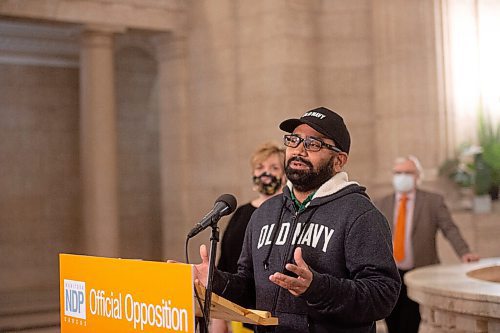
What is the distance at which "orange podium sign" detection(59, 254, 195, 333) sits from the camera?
299 cm

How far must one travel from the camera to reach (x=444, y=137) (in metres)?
10.8

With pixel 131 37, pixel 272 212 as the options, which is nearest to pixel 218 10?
pixel 131 37

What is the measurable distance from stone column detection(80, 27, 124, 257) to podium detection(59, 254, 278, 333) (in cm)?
815

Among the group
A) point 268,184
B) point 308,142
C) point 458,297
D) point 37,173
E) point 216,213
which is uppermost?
point 37,173

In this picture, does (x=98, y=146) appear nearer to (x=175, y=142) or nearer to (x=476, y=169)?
(x=175, y=142)

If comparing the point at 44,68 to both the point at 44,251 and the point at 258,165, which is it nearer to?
the point at 44,251

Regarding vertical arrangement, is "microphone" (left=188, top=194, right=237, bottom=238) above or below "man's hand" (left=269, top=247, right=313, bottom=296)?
above

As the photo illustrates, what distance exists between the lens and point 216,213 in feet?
10.5

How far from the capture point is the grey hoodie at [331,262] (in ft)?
10.5

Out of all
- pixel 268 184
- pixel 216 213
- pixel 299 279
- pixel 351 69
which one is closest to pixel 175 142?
pixel 351 69

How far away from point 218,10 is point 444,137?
370 cm

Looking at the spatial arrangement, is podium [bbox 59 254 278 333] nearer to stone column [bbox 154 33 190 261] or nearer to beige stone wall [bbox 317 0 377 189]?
beige stone wall [bbox 317 0 377 189]

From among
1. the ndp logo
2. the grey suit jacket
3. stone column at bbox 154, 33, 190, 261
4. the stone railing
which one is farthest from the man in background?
stone column at bbox 154, 33, 190, 261

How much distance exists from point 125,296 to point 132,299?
5 centimetres
